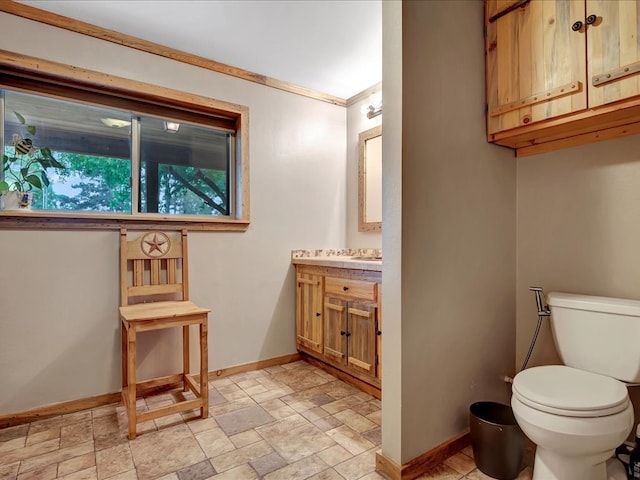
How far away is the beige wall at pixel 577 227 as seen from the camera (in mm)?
1656

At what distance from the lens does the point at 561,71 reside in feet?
5.13

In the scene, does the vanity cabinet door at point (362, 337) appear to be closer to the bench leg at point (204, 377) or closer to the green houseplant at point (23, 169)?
the bench leg at point (204, 377)

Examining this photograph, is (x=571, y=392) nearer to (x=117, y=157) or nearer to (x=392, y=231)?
(x=392, y=231)

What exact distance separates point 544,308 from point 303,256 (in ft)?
5.94

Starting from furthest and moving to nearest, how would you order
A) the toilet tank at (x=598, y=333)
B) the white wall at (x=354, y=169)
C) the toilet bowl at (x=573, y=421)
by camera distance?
the white wall at (x=354, y=169) → the toilet tank at (x=598, y=333) → the toilet bowl at (x=573, y=421)

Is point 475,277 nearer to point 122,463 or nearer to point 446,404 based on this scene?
point 446,404

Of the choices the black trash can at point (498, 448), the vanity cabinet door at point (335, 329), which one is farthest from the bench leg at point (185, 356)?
the black trash can at point (498, 448)

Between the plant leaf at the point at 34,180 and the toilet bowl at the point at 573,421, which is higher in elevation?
the plant leaf at the point at 34,180

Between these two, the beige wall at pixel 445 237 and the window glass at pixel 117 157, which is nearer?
the beige wall at pixel 445 237

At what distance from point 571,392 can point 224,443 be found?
1582 millimetres

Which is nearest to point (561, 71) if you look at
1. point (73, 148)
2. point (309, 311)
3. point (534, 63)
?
point (534, 63)

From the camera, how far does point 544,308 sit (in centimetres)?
185

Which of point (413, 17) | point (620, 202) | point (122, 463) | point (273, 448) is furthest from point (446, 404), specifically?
point (413, 17)

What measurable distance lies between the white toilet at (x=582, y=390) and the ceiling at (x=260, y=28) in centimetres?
194
